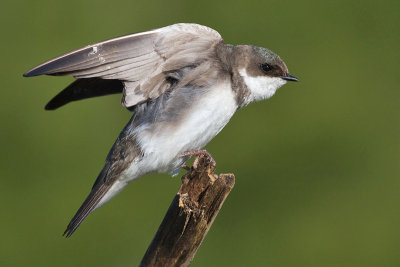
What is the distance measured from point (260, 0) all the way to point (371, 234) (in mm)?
1615

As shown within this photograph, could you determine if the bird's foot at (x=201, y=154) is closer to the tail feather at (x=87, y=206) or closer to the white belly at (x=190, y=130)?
the white belly at (x=190, y=130)

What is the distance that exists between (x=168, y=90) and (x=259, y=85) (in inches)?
18.2

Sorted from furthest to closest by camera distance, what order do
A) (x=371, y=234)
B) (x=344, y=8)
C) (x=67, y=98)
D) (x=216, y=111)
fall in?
1. (x=344, y=8)
2. (x=371, y=234)
3. (x=67, y=98)
4. (x=216, y=111)

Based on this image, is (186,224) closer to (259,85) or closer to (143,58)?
(143,58)

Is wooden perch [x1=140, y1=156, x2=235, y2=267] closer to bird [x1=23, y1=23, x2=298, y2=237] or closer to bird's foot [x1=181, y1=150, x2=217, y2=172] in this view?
bird's foot [x1=181, y1=150, x2=217, y2=172]

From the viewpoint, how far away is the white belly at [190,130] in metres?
4.28

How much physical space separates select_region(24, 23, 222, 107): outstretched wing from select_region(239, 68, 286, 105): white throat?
231mm

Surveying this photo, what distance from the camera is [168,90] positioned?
14.2 feet

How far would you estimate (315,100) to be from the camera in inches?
224

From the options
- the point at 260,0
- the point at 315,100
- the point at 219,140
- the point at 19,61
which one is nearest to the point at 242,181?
the point at 219,140

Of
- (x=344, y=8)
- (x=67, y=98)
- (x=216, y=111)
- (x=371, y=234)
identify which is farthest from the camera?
(x=344, y=8)

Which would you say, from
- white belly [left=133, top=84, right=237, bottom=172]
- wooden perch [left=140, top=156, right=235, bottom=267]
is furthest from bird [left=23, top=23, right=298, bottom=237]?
wooden perch [left=140, top=156, right=235, bottom=267]

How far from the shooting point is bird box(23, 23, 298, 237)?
4.16 meters

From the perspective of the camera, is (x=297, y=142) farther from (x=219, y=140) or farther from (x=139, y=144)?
(x=139, y=144)
